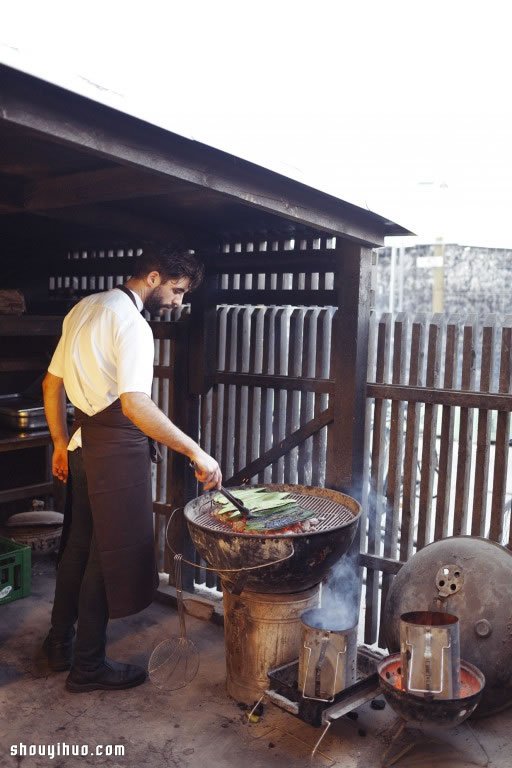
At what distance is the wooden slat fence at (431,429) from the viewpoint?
518 centimetres

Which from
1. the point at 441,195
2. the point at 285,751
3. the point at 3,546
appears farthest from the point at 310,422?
the point at 441,195

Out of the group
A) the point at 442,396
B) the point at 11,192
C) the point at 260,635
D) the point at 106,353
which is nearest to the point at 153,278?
the point at 106,353

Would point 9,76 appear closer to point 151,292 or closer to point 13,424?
point 151,292

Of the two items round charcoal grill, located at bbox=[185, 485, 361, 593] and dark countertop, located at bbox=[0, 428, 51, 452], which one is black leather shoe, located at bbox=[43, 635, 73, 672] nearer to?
round charcoal grill, located at bbox=[185, 485, 361, 593]

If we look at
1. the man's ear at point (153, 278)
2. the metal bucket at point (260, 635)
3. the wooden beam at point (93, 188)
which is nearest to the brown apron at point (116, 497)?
the metal bucket at point (260, 635)

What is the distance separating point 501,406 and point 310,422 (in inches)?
64.8

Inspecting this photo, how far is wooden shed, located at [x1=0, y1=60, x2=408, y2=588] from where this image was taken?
15.2ft

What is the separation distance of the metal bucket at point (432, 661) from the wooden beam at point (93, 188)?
2947 mm

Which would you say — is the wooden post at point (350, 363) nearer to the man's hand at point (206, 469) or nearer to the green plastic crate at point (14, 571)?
the man's hand at point (206, 469)

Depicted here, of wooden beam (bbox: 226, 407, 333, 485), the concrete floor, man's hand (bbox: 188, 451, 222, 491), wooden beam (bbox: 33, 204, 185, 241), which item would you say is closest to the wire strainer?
the concrete floor

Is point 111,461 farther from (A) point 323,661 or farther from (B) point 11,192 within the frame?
(B) point 11,192

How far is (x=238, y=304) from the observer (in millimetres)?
6688

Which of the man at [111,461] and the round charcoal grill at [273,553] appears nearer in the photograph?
the round charcoal grill at [273,553]

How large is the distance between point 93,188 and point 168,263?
0.70 metres
